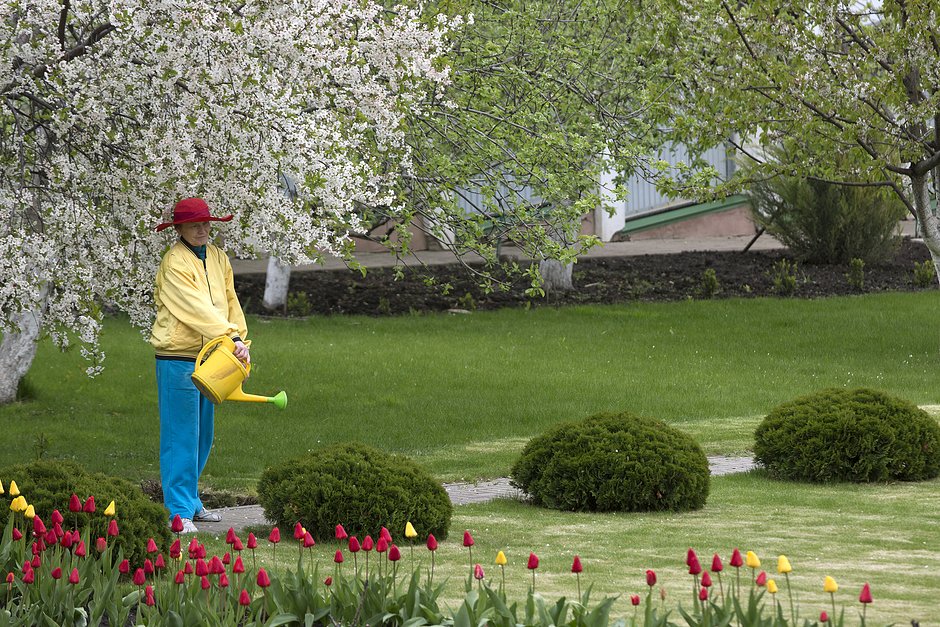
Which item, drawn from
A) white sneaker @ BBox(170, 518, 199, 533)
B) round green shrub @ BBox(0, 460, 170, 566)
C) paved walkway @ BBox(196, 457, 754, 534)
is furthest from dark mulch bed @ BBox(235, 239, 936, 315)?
round green shrub @ BBox(0, 460, 170, 566)

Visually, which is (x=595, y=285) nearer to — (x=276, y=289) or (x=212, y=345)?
(x=276, y=289)

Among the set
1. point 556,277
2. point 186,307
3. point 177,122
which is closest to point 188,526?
point 186,307

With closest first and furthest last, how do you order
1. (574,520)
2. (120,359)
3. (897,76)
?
(574,520)
(897,76)
(120,359)

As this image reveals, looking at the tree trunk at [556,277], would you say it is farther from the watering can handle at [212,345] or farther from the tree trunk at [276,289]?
the watering can handle at [212,345]

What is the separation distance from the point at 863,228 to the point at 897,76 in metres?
11.4

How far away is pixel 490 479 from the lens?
10266 millimetres

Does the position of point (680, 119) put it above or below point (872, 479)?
above

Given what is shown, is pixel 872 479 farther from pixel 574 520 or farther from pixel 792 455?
pixel 574 520

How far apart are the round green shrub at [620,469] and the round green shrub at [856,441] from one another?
129 cm

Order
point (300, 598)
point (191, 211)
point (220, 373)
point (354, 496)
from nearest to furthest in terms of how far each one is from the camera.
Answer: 1. point (300, 598)
2. point (354, 496)
3. point (220, 373)
4. point (191, 211)

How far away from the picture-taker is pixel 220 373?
729cm

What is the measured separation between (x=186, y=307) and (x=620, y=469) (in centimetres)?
276

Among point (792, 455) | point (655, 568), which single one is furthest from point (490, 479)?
point (655, 568)

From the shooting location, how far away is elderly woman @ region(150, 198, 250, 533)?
24.7 feet
